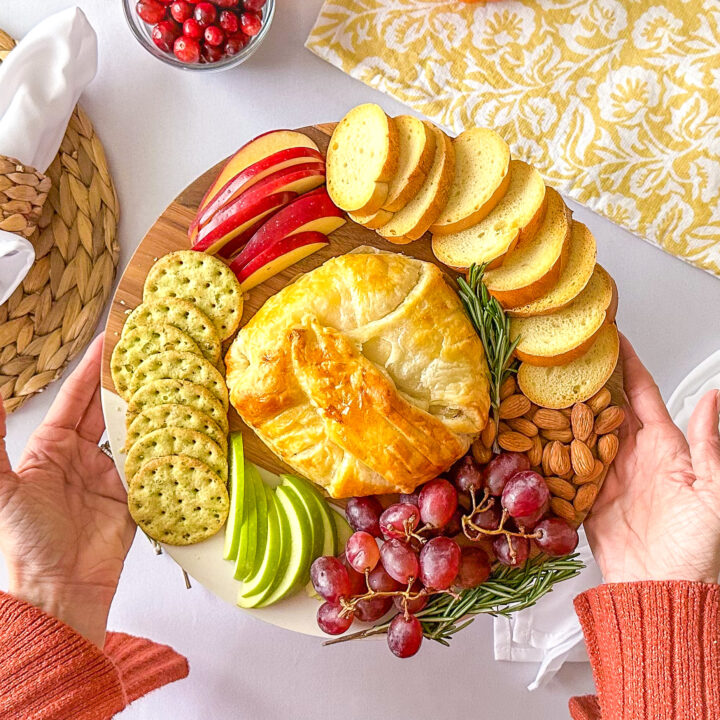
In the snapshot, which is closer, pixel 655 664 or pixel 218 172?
pixel 655 664

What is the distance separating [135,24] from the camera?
2523mm

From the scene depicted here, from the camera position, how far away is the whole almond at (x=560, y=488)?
223 cm

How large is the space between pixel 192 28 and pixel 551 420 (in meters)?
1.63

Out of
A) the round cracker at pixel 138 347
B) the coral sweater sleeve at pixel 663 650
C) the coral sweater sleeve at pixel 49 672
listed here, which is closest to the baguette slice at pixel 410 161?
the round cracker at pixel 138 347

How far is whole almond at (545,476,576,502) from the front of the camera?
2229 mm

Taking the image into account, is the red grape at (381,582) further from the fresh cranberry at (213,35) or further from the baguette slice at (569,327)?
the fresh cranberry at (213,35)

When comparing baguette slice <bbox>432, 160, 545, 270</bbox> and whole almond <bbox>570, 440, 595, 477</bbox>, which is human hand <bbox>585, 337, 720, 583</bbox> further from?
baguette slice <bbox>432, 160, 545, 270</bbox>

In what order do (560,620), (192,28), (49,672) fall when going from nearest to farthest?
(49,672), (192,28), (560,620)

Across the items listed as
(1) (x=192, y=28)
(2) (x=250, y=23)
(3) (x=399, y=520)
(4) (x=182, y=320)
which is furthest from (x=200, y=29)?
(3) (x=399, y=520)

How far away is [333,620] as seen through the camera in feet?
6.96

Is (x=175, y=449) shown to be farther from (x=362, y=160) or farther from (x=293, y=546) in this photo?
(x=362, y=160)

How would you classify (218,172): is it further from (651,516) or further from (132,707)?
(132,707)

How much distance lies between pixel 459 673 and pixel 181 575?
108cm

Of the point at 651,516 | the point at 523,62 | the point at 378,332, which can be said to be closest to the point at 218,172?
the point at 378,332
